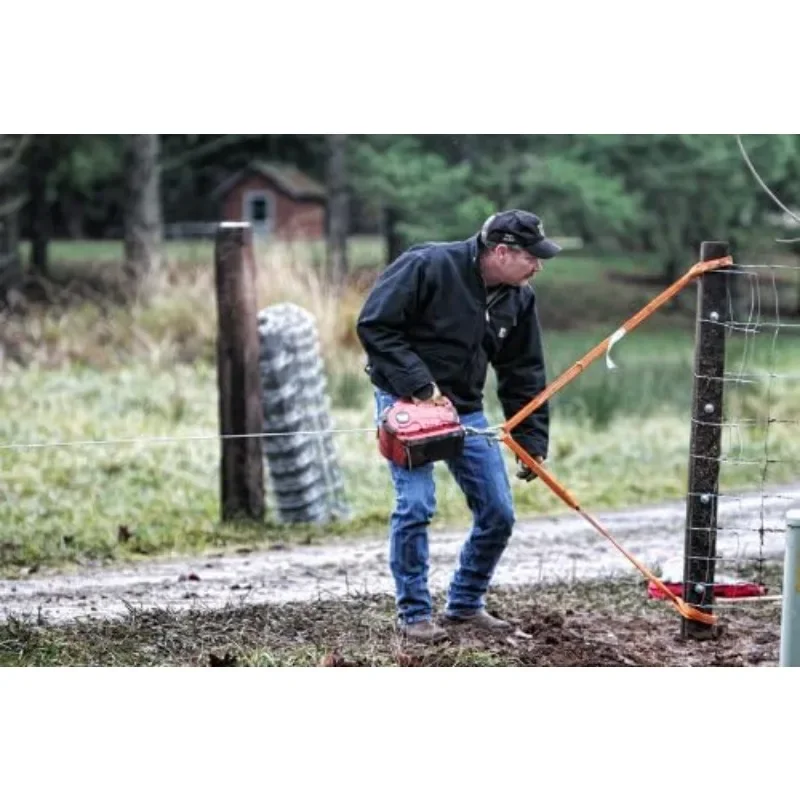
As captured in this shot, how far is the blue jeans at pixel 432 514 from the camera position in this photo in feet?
18.2

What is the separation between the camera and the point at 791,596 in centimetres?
545

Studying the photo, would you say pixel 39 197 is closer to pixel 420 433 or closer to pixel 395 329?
pixel 395 329

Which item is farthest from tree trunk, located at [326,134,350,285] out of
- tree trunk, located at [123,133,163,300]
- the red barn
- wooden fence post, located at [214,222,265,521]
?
wooden fence post, located at [214,222,265,521]

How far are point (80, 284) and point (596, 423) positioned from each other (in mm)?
3735

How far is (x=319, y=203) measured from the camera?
12.3 meters

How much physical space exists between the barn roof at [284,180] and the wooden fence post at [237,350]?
14.9ft

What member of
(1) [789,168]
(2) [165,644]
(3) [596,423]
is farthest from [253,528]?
(1) [789,168]

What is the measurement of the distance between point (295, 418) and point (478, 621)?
208 cm

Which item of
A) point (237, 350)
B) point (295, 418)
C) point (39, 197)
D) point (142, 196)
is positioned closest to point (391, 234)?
point (142, 196)

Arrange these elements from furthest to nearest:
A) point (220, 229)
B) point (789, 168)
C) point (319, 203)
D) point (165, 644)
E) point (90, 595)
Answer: point (319, 203) → point (789, 168) → point (220, 229) → point (90, 595) → point (165, 644)

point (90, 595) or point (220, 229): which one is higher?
point (220, 229)

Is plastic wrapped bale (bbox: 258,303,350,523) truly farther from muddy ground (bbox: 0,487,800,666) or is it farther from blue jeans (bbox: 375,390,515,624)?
blue jeans (bbox: 375,390,515,624)

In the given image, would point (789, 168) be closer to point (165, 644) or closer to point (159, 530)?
point (159, 530)

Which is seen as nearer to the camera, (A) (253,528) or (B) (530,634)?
(B) (530,634)
